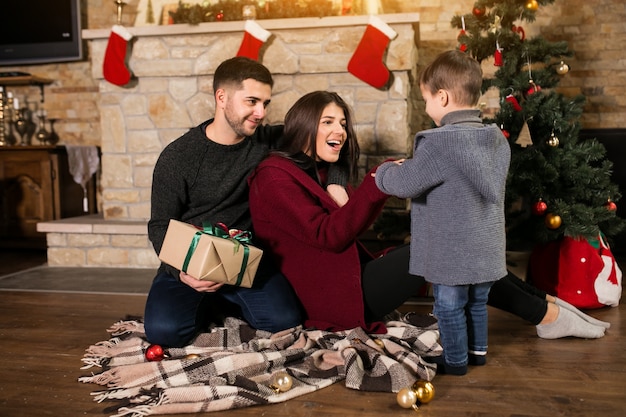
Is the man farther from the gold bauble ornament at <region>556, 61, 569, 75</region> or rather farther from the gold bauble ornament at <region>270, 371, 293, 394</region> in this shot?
the gold bauble ornament at <region>556, 61, 569, 75</region>

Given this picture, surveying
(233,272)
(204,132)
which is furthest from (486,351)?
(204,132)

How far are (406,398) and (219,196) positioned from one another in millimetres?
1008

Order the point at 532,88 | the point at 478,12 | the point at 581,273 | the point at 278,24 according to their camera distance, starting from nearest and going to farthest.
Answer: the point at 581,273
the point at 532,88
the point at 478,12
the point at 278,24

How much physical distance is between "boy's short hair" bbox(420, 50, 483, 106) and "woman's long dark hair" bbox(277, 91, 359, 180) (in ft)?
1.62

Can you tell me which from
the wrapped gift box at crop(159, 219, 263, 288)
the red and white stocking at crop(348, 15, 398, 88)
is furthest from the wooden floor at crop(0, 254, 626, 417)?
the red and white stocking at crop(348, 15, 398, 88)

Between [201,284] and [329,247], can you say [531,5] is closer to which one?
[329,247]

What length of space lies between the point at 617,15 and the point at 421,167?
2992mm

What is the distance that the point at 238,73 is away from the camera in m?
2.09

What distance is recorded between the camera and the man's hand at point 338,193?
205cm

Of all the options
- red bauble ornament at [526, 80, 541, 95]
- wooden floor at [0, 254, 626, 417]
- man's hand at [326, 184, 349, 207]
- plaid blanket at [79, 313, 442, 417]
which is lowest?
wooden floor at [0, 254, 626, 417]

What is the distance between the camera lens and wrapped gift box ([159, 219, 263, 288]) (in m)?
1.69

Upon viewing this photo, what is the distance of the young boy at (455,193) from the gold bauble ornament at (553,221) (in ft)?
3.40

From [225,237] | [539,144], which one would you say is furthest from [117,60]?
[539,144]

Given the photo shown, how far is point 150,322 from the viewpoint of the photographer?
194 centimetres
